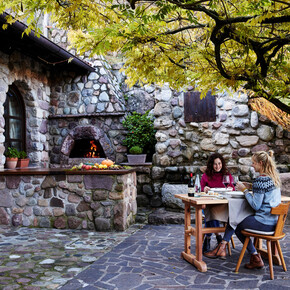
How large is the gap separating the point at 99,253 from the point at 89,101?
17.8 feet

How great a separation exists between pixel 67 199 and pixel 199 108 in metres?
3.35

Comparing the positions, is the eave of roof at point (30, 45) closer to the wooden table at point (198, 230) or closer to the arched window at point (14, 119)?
the arched window at point (14, 119)

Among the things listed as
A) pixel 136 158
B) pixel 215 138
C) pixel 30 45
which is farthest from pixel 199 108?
pixel 30 45

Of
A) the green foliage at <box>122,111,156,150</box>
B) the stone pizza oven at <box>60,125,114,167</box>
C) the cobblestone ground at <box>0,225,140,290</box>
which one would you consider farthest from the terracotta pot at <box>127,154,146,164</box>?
the cobblestone ground at <box>0,225,140,290</box>

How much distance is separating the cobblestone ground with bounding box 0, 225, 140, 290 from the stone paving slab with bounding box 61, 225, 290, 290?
8.0 inches

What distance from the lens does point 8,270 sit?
3.63 m

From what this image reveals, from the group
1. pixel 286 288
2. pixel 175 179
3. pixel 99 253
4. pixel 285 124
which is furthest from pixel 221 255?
pixel 285 124

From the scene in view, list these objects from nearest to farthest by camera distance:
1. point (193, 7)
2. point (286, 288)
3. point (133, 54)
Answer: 1. point (193, 7)
2. point (286, 288)
3. point (133, 54)

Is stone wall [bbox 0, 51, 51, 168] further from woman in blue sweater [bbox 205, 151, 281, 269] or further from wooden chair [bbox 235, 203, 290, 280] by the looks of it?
wooden chair [bbox 235, 203, 290, 280]

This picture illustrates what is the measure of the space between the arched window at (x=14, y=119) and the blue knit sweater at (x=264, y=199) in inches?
242

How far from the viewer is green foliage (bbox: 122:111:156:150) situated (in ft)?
27.7

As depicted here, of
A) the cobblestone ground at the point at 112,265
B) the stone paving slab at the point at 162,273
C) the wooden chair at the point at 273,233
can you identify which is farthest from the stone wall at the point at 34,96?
the wooden chair at the point at 273,233

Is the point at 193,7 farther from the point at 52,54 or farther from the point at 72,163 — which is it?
the point at 72,163

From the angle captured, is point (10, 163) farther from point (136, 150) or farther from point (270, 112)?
point (270, 112)
